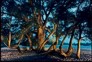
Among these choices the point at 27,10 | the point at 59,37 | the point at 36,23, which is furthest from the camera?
the point at 59,37

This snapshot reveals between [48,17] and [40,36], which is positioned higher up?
[48,17]

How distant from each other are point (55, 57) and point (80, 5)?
4.85 meters

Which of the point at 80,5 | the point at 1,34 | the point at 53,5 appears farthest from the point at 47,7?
the point at 1,34

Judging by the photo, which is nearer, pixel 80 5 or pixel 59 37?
pixel 80 5

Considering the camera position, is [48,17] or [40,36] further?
[40,36]

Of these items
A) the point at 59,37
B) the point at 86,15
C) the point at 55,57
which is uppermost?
the point at 86,15

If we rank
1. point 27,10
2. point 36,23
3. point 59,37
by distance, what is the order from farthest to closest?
1. point 59,37
2. point 36,23
3. point 27,10

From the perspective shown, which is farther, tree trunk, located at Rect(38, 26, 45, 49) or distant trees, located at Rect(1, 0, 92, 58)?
tree trunk, located at Rect(38, 26, 45, 49)

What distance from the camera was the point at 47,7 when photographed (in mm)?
20766

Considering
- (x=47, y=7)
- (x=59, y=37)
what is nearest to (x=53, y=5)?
(x=47, y=7)

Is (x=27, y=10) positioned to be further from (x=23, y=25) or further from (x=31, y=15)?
(x=23, y=25)

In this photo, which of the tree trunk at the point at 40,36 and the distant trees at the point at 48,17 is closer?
the distant trees at the point at 48,17

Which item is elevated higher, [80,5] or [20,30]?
[80,5]

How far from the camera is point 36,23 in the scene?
2100 centimetres
